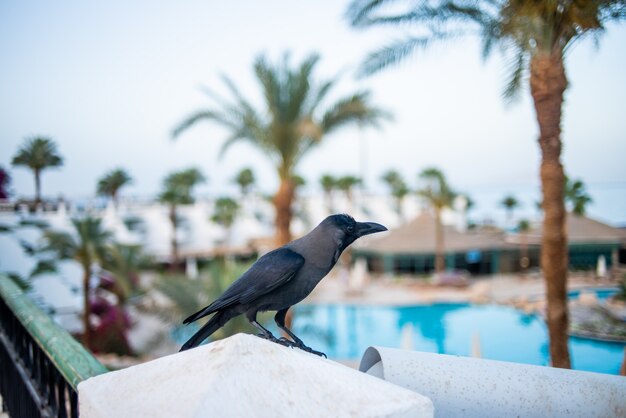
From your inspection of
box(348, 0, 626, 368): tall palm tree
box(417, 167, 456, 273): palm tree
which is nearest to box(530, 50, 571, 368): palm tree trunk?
box(348, 0, 626, 368): tall palm tree

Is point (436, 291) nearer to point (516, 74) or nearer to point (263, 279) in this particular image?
point (516, 74)

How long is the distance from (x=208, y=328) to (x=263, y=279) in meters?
0.26

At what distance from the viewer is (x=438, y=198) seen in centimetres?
2942

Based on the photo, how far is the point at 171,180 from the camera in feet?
104

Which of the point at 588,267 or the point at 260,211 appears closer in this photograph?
the point at 588,267

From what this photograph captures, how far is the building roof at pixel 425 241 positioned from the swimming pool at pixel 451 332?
28.0ft

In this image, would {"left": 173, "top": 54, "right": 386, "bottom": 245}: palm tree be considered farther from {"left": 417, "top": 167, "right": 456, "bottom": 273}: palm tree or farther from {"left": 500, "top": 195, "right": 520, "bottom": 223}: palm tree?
{"left": 500, "top": 195, "right": 520, "bottom": 223}: palm tree

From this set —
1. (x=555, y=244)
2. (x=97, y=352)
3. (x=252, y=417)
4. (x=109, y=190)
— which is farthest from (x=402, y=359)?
(x=109, y=190)

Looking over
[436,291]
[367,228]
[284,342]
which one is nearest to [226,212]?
[436,291]

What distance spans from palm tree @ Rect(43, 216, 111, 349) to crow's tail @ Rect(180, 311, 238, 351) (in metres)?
12.7

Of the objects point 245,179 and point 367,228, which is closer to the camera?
point 367,228

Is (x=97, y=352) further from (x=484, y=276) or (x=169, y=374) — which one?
(x=484, y=276)

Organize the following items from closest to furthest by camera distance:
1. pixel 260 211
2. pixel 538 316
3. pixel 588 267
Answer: pixel 538 316 < pixel 588 267 < pixel 260 211

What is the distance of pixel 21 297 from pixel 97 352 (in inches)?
538
